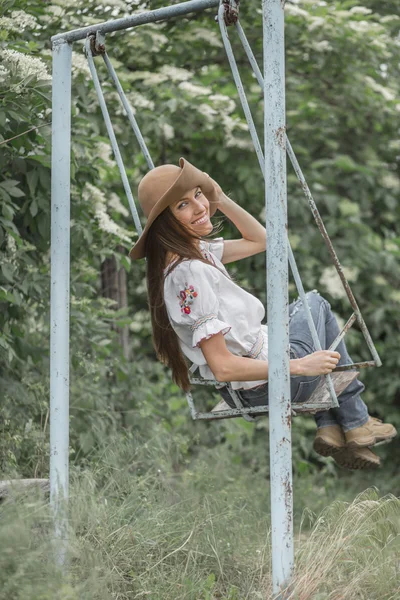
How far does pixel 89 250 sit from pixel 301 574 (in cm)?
203

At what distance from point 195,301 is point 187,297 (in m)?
0.03

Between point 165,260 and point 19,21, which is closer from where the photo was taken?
point 165,260

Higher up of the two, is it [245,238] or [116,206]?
[245,238]

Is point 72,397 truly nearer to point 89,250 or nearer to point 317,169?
point 89,250

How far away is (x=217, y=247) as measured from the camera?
332 centimetres

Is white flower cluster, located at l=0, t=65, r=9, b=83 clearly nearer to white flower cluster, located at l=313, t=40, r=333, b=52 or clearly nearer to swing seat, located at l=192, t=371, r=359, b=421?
swing seat, located at l=192, t=371, r=359, b=421

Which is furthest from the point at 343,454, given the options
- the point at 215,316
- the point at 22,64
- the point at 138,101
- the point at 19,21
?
the point at 138,101

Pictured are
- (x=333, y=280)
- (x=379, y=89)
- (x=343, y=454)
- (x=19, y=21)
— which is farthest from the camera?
(x=333, y=280)

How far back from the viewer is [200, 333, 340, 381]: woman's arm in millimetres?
2688

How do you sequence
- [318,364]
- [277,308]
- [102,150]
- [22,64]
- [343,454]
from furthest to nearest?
[102,150]
[343,454]
[22,64]
[318,364]
[277,308]

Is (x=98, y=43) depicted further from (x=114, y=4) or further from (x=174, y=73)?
(x=174, y=73)

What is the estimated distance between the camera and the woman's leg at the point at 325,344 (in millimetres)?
3166

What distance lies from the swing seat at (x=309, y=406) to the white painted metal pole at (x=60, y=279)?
A: 44 centimetres

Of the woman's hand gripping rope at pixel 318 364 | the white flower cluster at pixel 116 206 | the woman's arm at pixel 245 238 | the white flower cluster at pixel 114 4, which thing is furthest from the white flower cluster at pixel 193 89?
the woman's hand gripping rope at pixel 318 364
